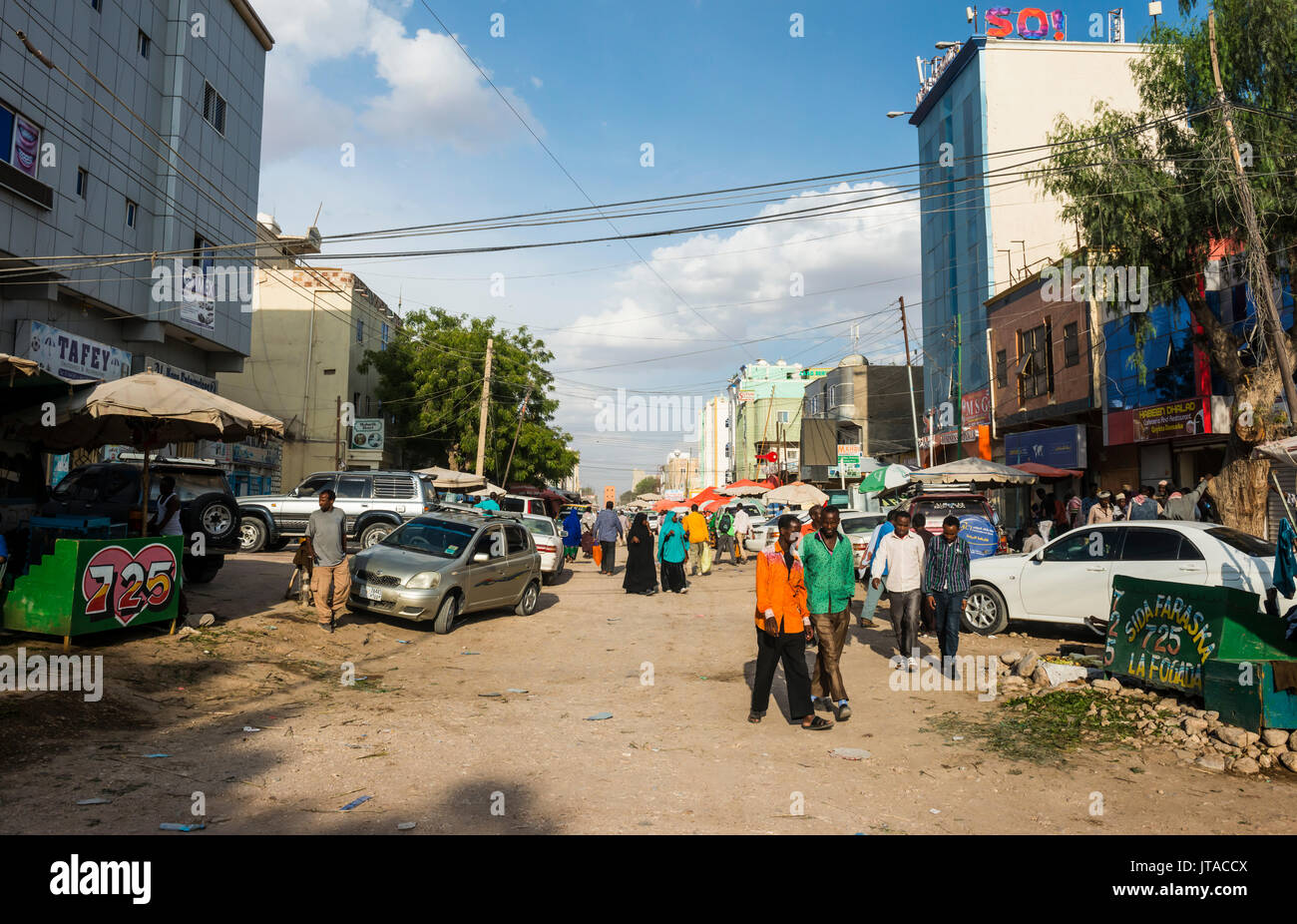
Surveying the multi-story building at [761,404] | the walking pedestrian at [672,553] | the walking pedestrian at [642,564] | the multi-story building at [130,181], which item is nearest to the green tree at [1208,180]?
the walking pedestrian at [672,553]

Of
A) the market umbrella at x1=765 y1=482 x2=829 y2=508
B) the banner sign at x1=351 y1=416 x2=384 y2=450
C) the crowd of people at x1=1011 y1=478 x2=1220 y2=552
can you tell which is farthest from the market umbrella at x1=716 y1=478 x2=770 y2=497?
the banner sign at x1=351 y1=416 x2=384 y2=450

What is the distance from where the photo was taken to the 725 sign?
335 inches

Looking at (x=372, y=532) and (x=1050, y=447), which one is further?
(x=1050, y=447)

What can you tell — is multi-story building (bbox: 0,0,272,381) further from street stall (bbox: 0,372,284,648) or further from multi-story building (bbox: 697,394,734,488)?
multi-story building (bbox: 697,394,734,488)

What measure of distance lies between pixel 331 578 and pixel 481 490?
20094 mm

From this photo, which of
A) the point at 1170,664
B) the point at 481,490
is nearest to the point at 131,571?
the point at 1170,664

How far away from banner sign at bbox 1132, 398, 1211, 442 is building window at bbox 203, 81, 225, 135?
2937cm

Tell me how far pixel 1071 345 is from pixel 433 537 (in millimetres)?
23667

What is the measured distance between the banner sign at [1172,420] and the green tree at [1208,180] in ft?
8.71

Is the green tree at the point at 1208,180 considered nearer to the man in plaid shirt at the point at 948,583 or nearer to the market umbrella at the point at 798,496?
the man in plaid shirt at the point at 948,583

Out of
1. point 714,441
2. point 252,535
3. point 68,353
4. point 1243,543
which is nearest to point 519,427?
point 68,353

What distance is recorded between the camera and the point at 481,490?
31.2m

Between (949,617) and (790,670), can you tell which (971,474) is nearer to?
(949,617)

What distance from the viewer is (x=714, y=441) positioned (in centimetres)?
12150
